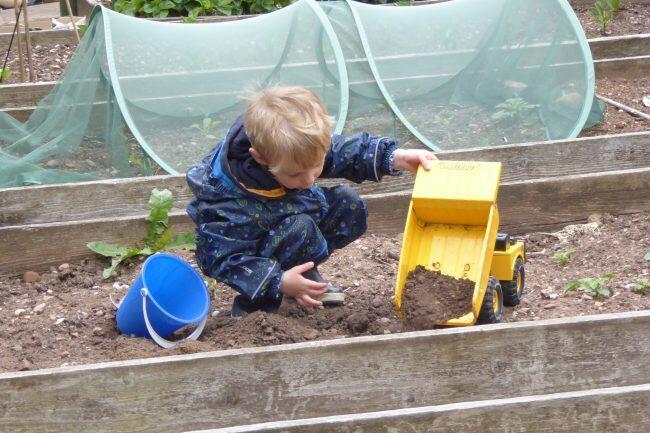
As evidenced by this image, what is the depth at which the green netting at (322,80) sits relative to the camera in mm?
5027

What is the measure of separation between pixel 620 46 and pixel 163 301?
4.47 metres

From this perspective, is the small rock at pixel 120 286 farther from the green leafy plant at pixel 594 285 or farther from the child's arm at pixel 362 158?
the green leafy plant at pixel 594 285

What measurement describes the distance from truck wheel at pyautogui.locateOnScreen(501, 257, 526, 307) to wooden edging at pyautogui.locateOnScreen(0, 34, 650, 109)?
10.5 ft

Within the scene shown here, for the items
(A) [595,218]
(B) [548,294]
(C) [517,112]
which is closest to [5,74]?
(C) [517,112]

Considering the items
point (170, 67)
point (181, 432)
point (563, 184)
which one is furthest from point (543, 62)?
point (181, 432)

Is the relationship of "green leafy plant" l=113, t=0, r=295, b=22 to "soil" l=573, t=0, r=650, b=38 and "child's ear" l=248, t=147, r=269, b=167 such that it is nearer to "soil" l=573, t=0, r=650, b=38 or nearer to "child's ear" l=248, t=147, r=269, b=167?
"soil" l=573, t=0, r=650, b=38

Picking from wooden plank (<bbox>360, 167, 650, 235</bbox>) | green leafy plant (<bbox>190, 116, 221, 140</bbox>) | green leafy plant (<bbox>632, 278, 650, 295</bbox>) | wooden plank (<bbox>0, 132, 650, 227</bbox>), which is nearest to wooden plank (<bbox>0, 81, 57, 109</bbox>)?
green leafy plant (<bbox>190, 116, 221, 140</bbox>)

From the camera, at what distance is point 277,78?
17.4 ft

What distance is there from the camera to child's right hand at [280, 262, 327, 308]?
10.8ft

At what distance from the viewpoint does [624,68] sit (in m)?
6.56

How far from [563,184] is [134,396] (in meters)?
2.39

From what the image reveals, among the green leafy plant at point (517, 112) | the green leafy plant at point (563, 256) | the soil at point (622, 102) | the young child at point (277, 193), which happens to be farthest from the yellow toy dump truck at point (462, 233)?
the soil at point (622, 102)

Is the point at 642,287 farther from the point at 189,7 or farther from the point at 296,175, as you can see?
the point at 189,7

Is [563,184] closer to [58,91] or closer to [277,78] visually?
[277,78]
